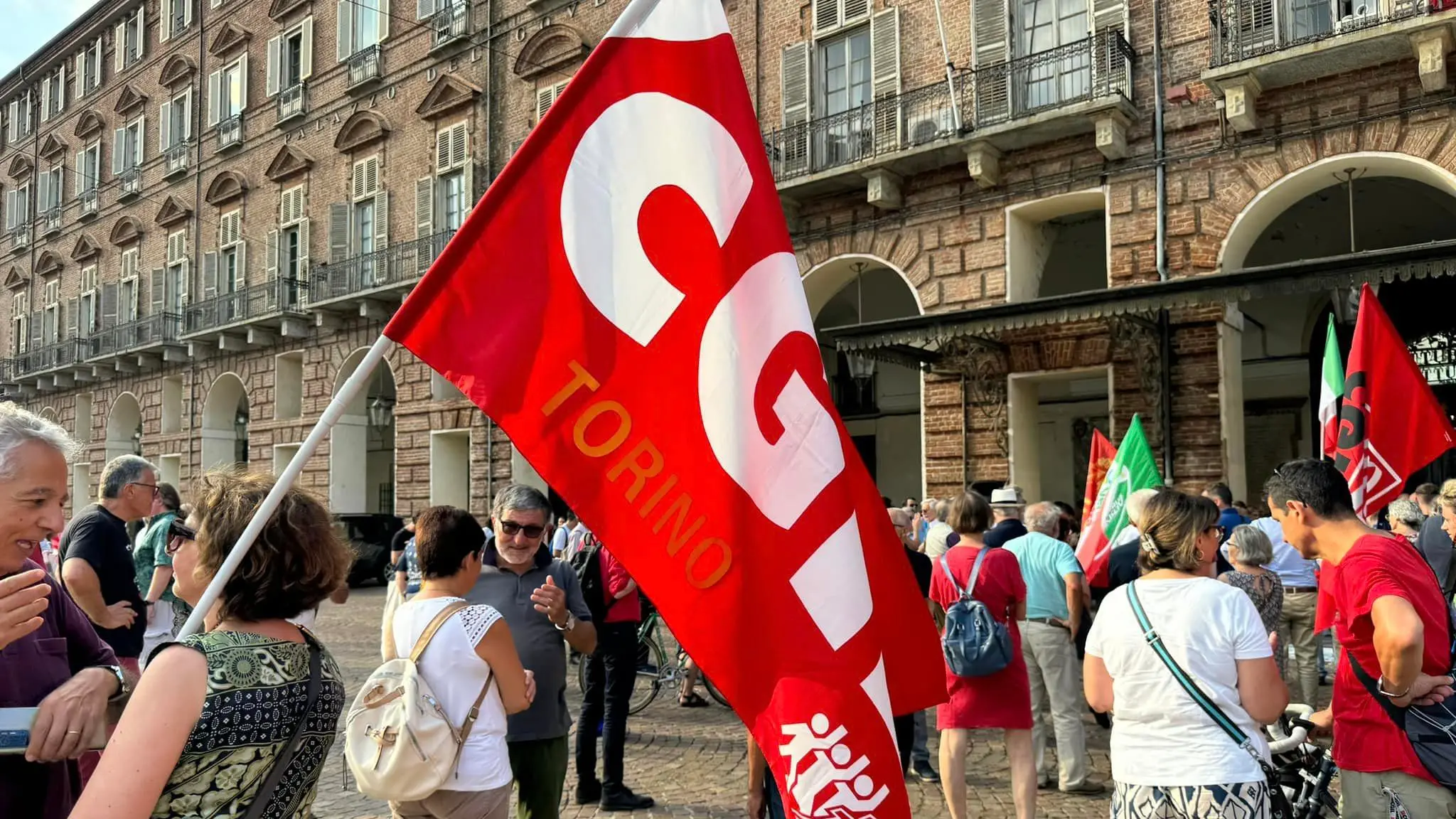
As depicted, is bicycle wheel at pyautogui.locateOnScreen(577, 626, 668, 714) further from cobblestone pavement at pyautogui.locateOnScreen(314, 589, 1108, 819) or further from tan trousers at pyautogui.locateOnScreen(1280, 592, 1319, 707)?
tan trousers at pyautogui.locateOnScreen(1280, 592, 1319, 707)

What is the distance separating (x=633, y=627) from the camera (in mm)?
6000

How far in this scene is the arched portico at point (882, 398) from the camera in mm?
18438

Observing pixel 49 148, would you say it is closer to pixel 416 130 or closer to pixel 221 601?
pixel 416 130

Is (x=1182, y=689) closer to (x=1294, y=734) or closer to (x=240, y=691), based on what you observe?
(x=1294, y=734)

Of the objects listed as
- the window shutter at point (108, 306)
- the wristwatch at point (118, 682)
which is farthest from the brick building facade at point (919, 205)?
the wristwatch at point (118, 682)

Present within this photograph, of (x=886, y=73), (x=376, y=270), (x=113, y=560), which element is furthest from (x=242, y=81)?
(x=113, y=560)

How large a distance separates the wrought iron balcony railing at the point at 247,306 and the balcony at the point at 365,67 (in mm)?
4231

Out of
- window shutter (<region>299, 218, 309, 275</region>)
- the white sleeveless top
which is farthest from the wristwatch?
window shutter (<region>299, 218, 309, 275</region>)

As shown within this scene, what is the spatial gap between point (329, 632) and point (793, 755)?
1205cm

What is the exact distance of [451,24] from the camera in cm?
1944

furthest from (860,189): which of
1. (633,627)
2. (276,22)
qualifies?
A: (276,22)

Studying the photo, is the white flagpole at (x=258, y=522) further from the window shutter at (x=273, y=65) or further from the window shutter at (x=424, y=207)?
the window shutter at (x=273, y=65)

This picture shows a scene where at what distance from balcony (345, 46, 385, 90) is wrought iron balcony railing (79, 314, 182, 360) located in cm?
867

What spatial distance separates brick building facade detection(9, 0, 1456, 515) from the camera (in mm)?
10938
